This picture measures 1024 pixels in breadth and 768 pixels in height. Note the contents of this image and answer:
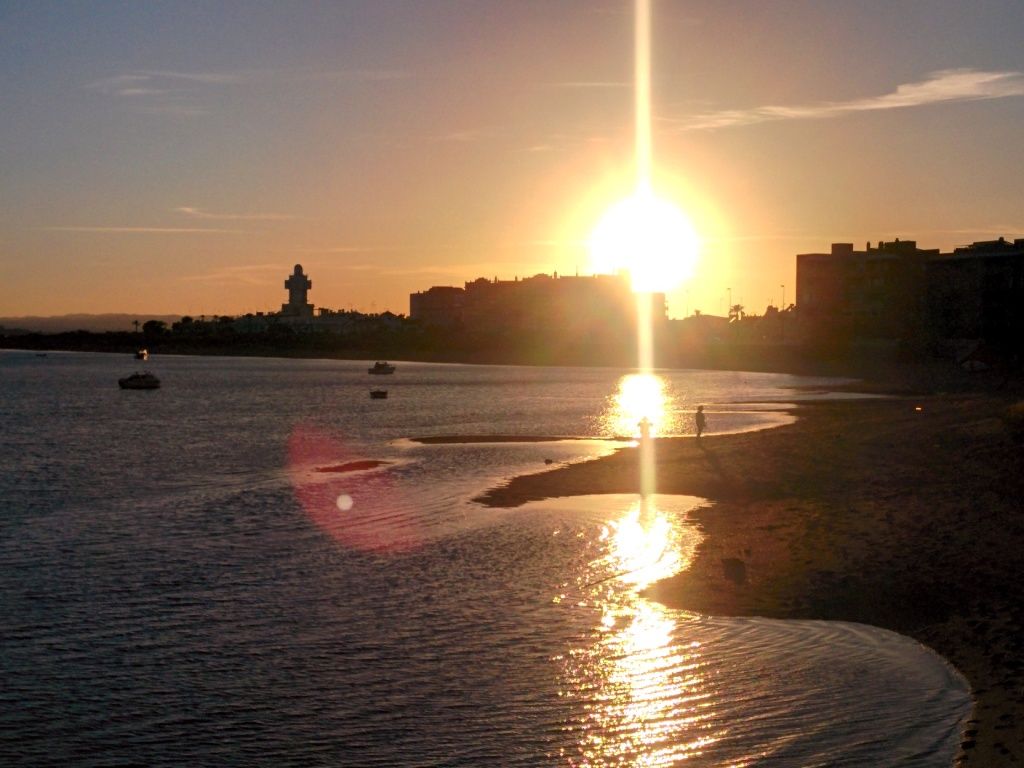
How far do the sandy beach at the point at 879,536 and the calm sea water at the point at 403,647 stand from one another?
70cm

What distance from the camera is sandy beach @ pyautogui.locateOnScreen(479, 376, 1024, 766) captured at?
17.5m

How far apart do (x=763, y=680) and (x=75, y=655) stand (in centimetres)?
1176

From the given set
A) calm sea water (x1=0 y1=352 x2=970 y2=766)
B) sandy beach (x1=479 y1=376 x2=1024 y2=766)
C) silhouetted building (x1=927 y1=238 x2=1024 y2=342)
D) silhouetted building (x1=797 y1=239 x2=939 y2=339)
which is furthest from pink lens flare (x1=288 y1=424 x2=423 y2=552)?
silhouetted building (x1=797 y1=239 x2=939 y2=339)

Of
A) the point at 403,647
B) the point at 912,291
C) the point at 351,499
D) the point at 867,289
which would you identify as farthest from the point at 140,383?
the point at 403,647

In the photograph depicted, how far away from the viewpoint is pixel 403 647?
63.9 ft

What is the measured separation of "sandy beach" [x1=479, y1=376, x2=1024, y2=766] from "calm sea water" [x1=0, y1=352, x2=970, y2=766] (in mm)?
703

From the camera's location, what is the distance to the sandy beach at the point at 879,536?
688 inches

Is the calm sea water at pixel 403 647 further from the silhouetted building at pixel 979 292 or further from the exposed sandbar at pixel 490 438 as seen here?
the silhouetted building at pixel 979 292

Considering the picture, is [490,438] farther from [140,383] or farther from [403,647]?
[140,383]

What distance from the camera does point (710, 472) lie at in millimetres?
42875

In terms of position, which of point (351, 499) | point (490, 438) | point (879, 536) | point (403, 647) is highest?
point (879, 536)

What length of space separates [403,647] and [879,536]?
1225 cm

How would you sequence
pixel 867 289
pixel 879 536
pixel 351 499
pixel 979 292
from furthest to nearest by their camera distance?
1. pixel 867 289
2. pixel 979 292
3. pixel 351 499
4. pixel 879 536

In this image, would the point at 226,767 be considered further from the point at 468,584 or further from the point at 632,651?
the point at 468,584
